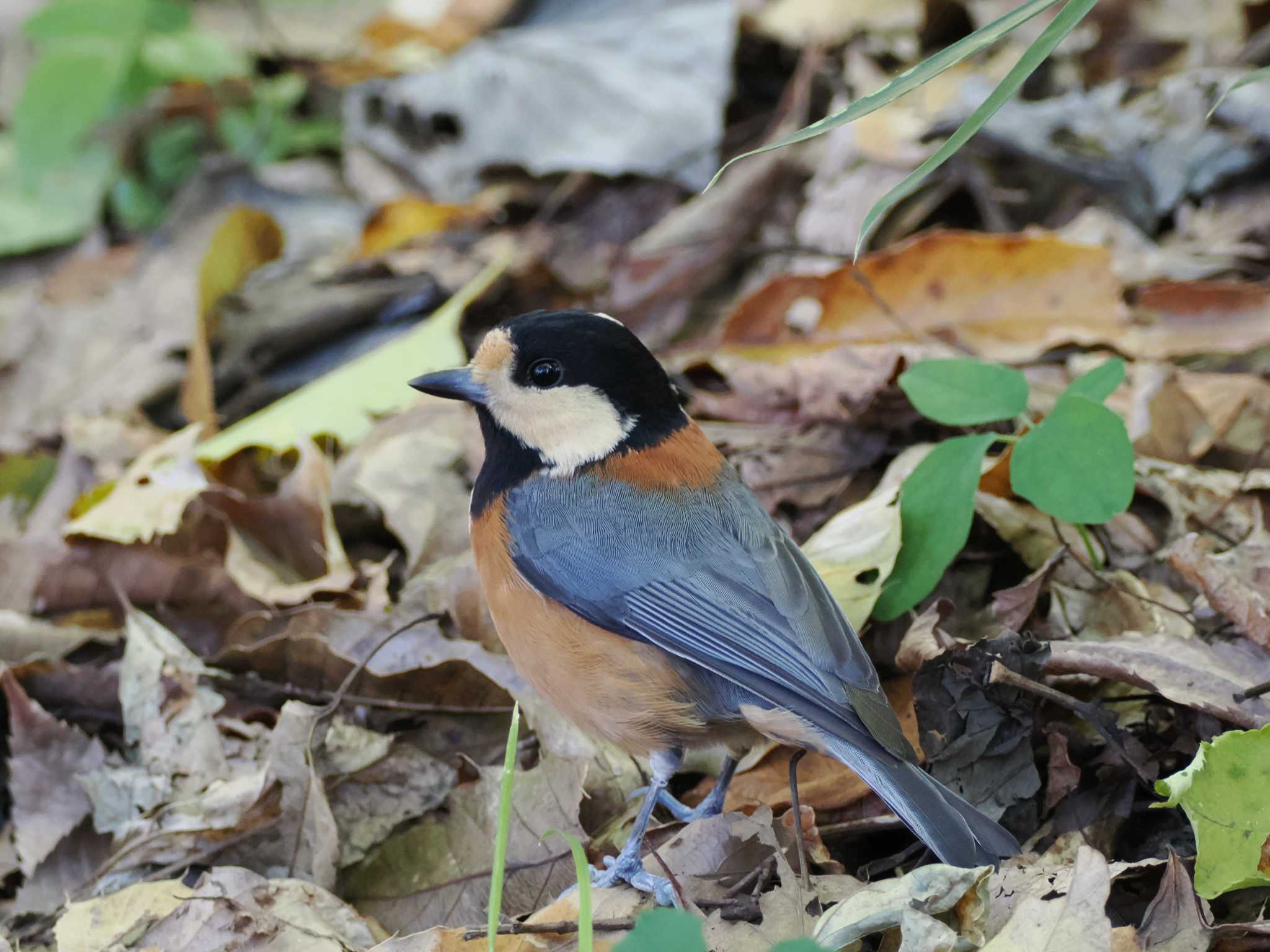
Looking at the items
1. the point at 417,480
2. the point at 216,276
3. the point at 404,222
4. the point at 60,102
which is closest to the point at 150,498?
the point at 417,480

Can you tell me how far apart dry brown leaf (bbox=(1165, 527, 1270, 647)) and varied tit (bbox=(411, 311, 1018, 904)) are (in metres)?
0.80

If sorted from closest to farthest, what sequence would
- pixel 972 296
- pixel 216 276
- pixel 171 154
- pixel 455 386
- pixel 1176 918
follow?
pixel 1176 918 → pixel 455 386 → pixel 972 296 → pixel 216 276 → pixel 171 154

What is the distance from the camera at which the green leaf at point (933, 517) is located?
3.19m

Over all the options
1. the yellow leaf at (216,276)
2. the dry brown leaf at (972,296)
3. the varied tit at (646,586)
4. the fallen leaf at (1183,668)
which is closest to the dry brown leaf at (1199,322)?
the dry brown leaf at (972,296)

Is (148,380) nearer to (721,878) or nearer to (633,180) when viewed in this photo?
(633,180)

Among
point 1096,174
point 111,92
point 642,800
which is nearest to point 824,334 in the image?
point 1096,174

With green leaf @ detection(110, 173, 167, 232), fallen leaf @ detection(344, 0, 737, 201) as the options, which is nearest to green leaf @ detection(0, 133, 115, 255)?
green leaf @ detection(110, 173, 167, 232)

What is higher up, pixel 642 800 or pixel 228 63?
pixel 228 63

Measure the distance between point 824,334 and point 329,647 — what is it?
210 cm

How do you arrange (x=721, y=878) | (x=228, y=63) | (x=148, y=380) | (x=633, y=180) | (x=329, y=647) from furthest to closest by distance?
(x=228, y=63) < (x=633, y=180) < (x=148, y=380) < (x=329, y=647) < (x=721, y=878)

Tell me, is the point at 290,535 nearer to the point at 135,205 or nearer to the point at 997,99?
the point at 997,99

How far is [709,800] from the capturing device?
3.18 m

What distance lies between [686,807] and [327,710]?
952mm

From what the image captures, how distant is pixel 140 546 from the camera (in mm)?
4055
